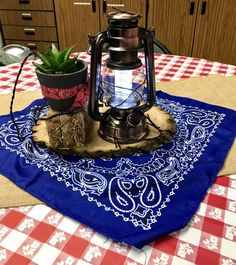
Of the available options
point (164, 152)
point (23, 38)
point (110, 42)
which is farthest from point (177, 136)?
point (23, 38)

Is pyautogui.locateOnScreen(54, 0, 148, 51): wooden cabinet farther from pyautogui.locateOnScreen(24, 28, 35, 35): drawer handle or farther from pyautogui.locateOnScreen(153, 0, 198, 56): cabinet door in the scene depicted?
pyautogui.locateOnScreen(24, 28, 35, 35): drawer handle

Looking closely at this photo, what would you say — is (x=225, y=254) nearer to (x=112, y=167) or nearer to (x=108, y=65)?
(x=112, y=167)

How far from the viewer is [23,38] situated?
2773 mm

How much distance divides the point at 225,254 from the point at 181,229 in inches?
3.5

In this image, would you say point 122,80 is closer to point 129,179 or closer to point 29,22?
point 129,179

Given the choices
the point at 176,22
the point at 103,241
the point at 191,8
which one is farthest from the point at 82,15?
the point at 103,241

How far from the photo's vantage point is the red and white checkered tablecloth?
1.63ft

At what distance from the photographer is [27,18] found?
262cm

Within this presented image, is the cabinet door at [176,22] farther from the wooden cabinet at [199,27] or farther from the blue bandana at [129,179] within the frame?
the blue bandana at [129,179]

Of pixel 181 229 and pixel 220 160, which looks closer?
pixel 181 229

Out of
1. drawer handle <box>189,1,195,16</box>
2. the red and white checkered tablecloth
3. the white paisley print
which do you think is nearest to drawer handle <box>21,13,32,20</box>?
drawer handle <box>189,1,195,16</box>

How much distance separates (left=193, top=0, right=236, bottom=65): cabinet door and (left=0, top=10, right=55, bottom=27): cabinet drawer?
133 centimetres

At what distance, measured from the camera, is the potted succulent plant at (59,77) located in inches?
25.5

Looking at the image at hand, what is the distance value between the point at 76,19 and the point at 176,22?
2.89 feet
